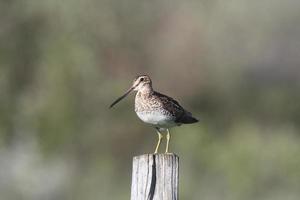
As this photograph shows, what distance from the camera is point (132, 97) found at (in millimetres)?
19578

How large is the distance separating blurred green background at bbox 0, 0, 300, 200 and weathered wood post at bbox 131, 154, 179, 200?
8.30 meters

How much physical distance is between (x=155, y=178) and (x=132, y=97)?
45.0 ft

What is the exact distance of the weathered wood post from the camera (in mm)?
5848

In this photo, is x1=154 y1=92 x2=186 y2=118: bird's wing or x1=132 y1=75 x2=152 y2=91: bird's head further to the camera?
x1=132 y1=75 x2=152 y2=91: bird's head

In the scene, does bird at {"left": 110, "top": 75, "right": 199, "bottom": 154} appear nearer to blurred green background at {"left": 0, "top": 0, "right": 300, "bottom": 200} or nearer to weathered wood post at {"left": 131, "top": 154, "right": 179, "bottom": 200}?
weathered wood post at {"left": 131, "top": 154, "right": 179, "bottom": 200}

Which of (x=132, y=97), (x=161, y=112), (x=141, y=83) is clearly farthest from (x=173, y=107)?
(x=132, y=97)

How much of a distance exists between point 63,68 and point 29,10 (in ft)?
9.29

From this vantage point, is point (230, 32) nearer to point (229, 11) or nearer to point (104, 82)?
point (229, 11)

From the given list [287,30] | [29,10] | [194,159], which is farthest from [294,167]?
[29,10]

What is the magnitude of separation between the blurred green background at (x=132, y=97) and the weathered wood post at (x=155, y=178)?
8303 millimetres

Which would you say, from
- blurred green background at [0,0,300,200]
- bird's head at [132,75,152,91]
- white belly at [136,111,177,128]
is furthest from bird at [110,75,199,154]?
blurred green background at [0,0,300,200]

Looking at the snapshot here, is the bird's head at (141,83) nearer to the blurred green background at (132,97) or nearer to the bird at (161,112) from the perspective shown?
the bird at (161,112)

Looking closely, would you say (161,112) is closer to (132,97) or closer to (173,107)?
(173,107)

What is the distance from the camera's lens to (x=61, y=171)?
16.1 m
